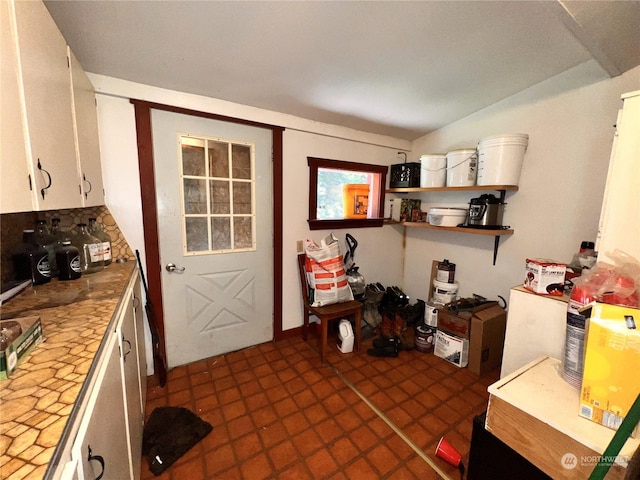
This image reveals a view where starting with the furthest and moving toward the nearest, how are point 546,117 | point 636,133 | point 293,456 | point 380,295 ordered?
point 380,295
point 546,117
point 293,456
point 636,133

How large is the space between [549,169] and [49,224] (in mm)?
3443

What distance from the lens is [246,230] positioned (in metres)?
2.28

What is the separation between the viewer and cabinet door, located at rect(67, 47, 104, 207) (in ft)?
3.98

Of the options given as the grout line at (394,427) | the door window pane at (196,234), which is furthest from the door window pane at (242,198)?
the grout line at (394,427)

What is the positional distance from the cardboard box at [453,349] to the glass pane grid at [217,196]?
189cm

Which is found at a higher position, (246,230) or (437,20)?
(437,20)

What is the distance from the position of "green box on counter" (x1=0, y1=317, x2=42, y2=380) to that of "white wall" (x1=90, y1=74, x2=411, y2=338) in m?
1.17

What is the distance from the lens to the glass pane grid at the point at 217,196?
78.6 inches

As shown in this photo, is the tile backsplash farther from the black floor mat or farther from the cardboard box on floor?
the cardboard box on floor

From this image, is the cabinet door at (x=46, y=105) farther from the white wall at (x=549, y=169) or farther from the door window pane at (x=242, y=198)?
the white wall at (x=549, y=169)

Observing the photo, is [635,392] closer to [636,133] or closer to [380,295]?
[636,133]

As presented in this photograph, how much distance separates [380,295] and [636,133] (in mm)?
2118

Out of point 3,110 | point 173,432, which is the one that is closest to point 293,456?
point 173,432

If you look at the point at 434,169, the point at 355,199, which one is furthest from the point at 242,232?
the point at 434,169
